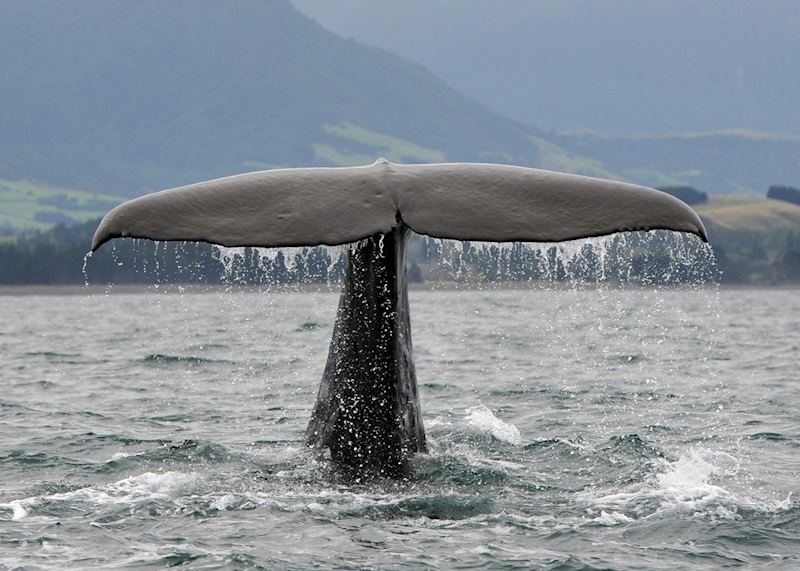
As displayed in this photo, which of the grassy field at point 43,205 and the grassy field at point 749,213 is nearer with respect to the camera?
the grassy field at point 749,213

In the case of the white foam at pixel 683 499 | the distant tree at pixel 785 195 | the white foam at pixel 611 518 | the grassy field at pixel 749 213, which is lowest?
the white foam at pixel 611 518

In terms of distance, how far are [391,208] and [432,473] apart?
217 centimetres

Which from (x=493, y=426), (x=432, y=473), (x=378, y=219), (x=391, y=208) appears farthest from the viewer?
(x=493, y=426)

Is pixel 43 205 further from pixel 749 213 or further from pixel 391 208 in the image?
pixel 391 208

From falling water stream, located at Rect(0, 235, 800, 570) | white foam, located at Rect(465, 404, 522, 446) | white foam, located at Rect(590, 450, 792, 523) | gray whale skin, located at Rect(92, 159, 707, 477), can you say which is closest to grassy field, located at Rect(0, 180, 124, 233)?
falling water stream, located at Rect(0, 235, 800, 570)

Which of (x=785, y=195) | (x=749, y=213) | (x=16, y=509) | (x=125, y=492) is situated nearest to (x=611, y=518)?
(x=125, y=492)

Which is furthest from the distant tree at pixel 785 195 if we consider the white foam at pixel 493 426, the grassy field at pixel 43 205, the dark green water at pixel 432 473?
the white foam at pixel 493 426

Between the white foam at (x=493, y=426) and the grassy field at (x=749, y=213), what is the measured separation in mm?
101116

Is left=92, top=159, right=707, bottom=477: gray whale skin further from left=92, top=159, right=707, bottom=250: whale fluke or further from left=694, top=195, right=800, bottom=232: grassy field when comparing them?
left=694, top=195, right=800, bottom=232: grassy field

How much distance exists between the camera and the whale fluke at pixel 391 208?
5.68 meters

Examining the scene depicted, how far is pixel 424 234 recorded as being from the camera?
19.0 feet

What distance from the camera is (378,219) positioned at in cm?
585

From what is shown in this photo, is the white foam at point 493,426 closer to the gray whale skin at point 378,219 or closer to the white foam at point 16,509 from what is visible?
the gray whale skin at point 378,219

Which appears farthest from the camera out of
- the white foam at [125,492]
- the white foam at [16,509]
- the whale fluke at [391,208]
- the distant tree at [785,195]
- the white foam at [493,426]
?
the distant tree at [785,195]
